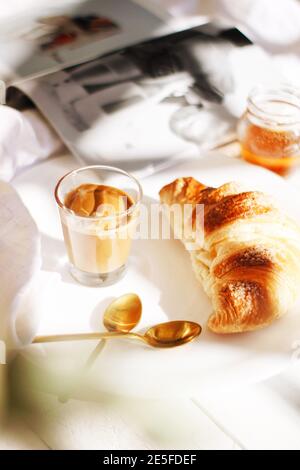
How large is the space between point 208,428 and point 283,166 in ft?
1.35

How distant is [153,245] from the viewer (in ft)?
2.69

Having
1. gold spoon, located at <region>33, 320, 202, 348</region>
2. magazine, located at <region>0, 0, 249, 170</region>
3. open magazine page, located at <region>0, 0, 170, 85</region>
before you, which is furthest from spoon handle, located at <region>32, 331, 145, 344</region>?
open magazine page, located at <region>0, 0, 170, 85</region>

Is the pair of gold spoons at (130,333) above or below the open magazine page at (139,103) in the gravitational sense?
below

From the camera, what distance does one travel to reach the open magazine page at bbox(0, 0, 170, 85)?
104cm

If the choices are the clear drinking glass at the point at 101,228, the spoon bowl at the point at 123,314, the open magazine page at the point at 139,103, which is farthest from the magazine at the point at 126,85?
the spoon bowl at the point at 123,314

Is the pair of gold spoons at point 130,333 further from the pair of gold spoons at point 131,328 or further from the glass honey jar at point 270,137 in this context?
the glass honey jar at point 270,137

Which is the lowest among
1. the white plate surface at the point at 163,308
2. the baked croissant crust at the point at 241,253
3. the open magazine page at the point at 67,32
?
the white plate surface at the point at 163,308

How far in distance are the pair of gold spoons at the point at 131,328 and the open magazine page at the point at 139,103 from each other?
27 centimetres

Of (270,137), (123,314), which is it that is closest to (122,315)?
(123,314)

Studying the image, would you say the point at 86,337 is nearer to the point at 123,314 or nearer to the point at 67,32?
the point at 123,314

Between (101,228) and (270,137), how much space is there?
31 centimetres

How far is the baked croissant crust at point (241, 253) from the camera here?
0.68 metres
